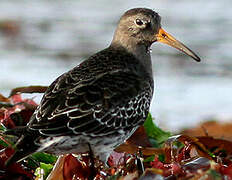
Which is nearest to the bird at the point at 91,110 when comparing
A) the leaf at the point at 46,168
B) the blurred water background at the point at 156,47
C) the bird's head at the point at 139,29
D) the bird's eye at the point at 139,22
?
the leaf at the point at 46,168

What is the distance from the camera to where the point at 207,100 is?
9.80m

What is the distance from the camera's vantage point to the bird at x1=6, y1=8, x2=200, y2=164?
4680 millimetres

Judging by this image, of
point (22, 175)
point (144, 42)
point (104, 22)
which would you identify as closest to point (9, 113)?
point (22, 175)

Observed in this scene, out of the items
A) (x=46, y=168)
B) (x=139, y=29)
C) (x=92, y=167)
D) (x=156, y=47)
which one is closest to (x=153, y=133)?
(x=139, y=29)

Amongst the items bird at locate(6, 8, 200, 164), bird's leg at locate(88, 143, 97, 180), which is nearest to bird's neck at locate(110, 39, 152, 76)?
bird at locate(6, 8, 200, 164)

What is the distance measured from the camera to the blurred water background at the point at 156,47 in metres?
9.72

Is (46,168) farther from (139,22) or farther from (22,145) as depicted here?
(139,22)

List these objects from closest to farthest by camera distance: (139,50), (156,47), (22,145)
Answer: (22,145)
(139,50)
(156,47)

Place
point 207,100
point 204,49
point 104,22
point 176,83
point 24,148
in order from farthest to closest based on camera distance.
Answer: point 104,22, point 204,49, point 176,83, point 207,100, point 24,148

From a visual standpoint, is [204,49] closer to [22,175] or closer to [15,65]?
[15,65]

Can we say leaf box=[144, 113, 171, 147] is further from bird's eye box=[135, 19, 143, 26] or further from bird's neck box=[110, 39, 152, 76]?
bird's eye box=[135, 19, 143, 26]

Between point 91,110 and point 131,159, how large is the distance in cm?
45

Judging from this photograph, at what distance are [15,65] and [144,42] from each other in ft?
18.9

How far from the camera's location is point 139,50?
5.76 metres
